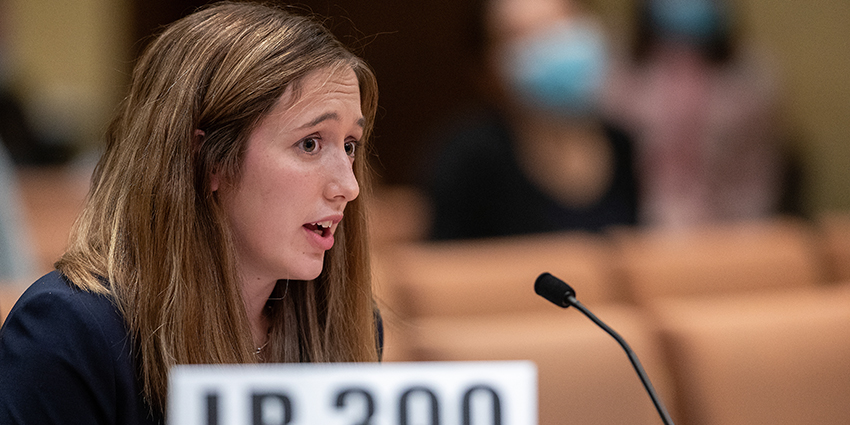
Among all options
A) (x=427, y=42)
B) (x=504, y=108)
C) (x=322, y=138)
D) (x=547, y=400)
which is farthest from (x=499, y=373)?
(x=427, y=42)

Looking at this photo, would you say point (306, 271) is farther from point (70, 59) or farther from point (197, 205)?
point (70, 59)

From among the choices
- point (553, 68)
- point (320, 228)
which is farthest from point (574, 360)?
point (553, 68)

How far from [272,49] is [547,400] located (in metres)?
0.91

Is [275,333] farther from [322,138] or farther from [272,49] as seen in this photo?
[272,49]

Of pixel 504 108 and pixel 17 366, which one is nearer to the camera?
pixel 17 366

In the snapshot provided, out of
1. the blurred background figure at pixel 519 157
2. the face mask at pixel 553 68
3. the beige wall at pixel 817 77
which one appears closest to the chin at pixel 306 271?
the blurred background figure at pixel 519 157

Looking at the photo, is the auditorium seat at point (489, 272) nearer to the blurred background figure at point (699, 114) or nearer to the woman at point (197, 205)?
the woman at point (197, 205)

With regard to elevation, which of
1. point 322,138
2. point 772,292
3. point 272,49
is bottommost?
point 772,292

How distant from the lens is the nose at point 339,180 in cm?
116

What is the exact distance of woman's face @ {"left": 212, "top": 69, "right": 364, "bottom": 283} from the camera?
1.14 meters

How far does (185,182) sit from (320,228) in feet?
0.67

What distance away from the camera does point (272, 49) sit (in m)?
1.13

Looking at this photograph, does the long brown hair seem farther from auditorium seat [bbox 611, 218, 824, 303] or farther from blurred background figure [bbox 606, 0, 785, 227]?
blurred background figure [bbox 606, 0, 785, 227]

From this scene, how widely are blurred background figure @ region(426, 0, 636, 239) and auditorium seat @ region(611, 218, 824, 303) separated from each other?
0.19 metres
